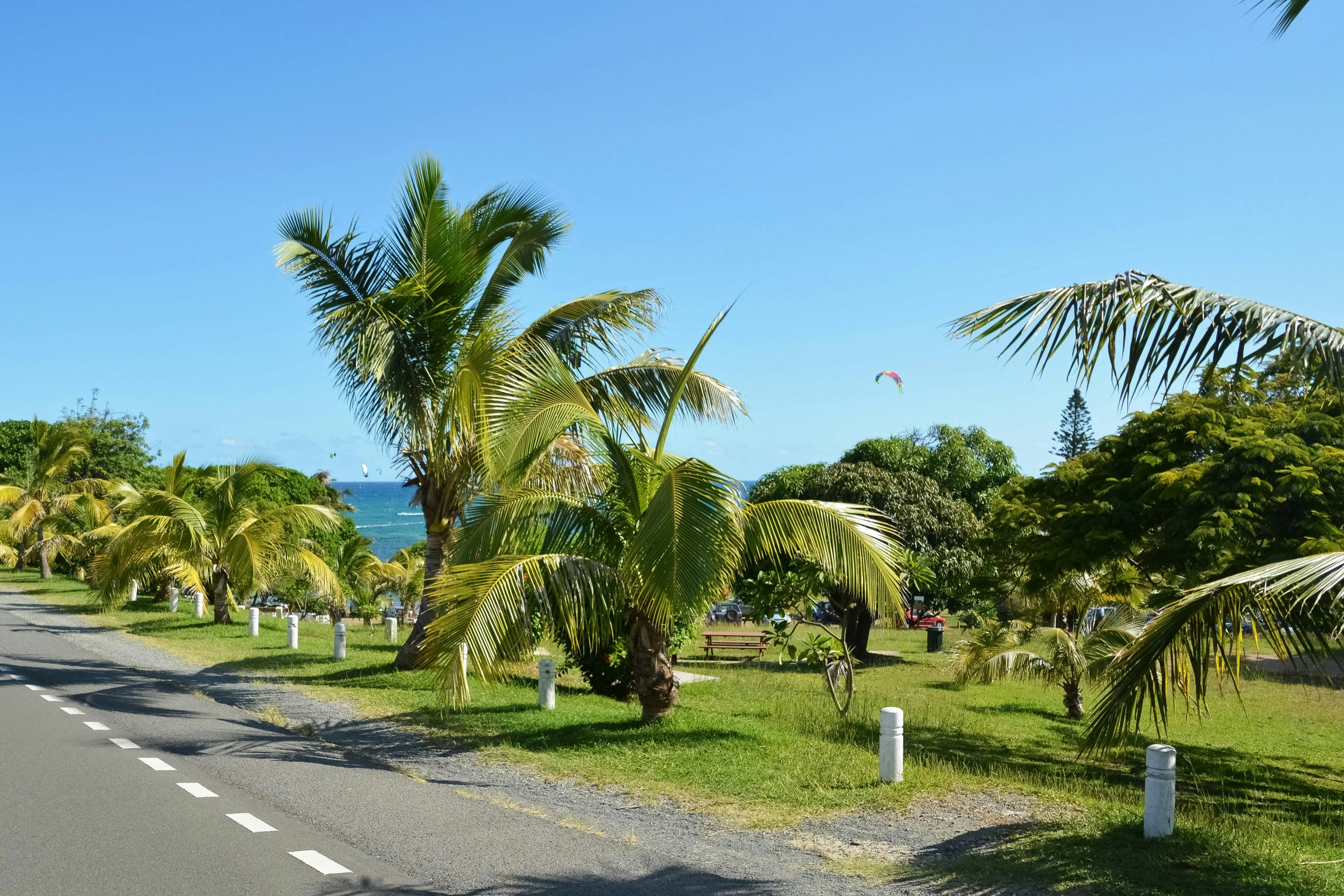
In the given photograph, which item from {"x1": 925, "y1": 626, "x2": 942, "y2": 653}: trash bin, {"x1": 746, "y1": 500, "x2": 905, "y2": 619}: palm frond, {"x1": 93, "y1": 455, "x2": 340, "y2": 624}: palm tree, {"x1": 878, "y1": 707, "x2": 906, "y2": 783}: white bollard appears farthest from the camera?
{"x1": 925, "y1": 626, "x2": 942, "y2": 653}: trash bin

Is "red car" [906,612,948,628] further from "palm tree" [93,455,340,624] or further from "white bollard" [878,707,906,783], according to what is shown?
"white bollard" [878,707,906,783]

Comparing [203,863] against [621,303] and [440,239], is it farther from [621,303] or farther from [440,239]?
[440,239]

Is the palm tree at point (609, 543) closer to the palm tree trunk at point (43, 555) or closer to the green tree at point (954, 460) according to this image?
A: the green tree at point (954, 460)

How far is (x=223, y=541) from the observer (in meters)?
25.0

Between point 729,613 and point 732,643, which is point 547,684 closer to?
point 732,643

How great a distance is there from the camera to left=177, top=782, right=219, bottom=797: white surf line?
26.6 feet

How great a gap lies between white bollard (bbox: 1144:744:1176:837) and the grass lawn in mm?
116

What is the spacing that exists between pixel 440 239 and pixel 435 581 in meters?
6.59

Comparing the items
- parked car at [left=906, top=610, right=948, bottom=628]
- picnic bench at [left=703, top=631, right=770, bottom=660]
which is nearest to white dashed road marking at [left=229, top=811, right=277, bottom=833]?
picnic bench at [left=703, top=631, right=770, bottom=660]

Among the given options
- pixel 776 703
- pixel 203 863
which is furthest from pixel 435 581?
pixel 776 703

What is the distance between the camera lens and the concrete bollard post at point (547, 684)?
13.0m

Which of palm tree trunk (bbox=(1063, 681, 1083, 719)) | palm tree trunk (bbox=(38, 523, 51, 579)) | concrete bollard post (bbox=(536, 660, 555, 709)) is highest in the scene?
palm tree trunk (bbox=(38, 523, 51, 579))

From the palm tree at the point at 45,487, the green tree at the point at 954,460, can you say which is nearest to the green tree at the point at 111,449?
the palm tree at the point at 45,487

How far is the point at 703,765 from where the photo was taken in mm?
9781
